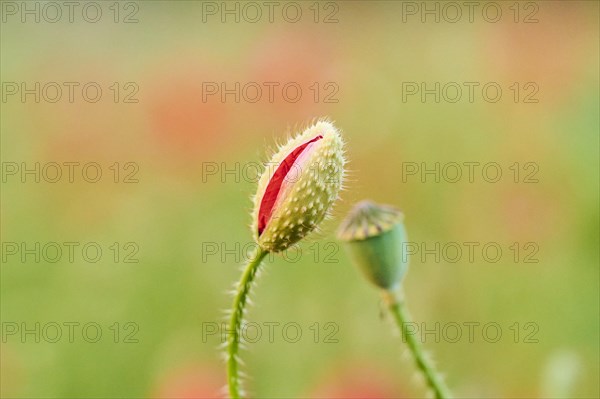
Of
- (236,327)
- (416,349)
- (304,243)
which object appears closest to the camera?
(236,327)

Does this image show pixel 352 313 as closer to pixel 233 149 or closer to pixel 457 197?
pixel 457 197

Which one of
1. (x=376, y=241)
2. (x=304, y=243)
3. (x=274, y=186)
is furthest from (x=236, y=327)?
(x=304, y=243)

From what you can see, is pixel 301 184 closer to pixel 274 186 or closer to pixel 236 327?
pixel 274 186

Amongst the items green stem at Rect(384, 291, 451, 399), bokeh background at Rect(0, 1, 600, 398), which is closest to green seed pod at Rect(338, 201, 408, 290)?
green stem at Rect(384, 291, 451, 399)

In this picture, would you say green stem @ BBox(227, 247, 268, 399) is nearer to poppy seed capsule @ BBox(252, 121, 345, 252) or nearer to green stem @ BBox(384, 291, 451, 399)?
poppy seed capsule @ BBox(252, 121, 345, 252)

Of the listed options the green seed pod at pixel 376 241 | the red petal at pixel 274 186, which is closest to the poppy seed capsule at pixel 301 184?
the red petal at pixel 274 186

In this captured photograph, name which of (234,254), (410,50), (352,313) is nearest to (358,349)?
(352,313)
